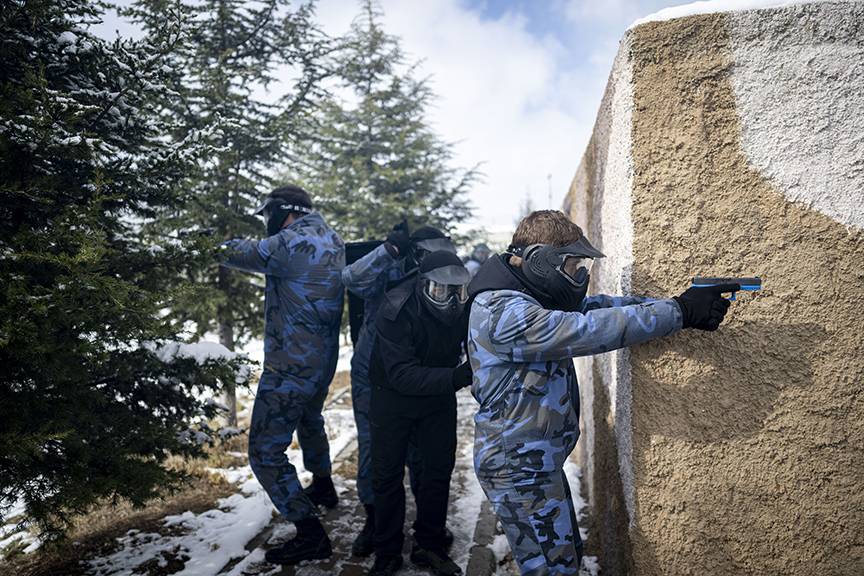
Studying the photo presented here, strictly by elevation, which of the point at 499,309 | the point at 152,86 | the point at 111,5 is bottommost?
the point at 499,309

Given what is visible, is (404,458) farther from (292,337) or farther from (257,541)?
(257,541)

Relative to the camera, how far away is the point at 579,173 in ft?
15.9

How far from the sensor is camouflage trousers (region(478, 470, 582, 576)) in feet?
7.06

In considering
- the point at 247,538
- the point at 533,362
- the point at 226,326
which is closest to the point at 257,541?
the point at 247,538

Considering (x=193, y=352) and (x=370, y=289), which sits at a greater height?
(x=370, y=289)

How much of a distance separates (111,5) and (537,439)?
384cm

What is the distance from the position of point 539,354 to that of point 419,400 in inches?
50.1

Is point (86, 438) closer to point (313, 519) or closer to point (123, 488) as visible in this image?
point (123, 488)

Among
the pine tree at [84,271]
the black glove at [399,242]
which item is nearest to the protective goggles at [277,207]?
the pine tree at [84,271]

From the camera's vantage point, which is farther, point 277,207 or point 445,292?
point 277,207

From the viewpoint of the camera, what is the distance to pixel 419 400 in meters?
3.14

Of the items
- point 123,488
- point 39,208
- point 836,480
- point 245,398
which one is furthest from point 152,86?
point 245,398

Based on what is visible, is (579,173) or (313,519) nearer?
(313,519)

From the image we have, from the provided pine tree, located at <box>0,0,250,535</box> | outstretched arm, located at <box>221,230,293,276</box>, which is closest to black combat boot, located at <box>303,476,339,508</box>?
pine tree, located at <box>0,0,250,535</box>
